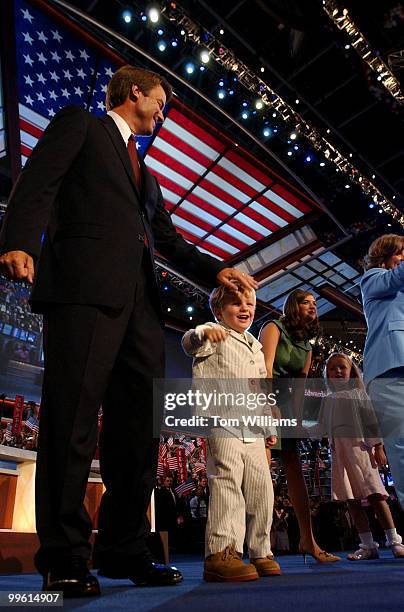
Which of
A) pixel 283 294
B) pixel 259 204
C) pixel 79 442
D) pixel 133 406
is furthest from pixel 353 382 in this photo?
pixel 283 294

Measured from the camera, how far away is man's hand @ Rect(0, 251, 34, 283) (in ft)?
4.02

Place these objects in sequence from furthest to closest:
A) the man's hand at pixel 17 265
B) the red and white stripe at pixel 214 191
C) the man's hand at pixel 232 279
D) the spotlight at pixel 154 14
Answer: the red and white stripe at pixel 214 191
the spotlight at pixel 154 14
the man's hand at pixel 232 279
the man's hand at pixel 17 265

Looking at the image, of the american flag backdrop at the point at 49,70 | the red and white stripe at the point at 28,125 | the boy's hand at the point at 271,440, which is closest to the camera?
the boy's hand at the point at 271,440

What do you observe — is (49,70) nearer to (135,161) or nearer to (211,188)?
(211,188)

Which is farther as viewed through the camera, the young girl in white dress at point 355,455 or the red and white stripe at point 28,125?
the red and white stripe at point 28,125

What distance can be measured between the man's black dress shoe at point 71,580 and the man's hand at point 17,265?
696 millimetres

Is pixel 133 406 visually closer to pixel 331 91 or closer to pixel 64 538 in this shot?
pixel 64 538

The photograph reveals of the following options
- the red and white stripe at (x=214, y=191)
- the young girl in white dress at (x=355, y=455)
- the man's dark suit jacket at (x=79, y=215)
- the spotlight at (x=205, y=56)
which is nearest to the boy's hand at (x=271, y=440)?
the man's dark suit jacket at (x=79, y=215)

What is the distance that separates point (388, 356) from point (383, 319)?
19 centimetres

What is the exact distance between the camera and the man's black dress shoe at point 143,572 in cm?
143

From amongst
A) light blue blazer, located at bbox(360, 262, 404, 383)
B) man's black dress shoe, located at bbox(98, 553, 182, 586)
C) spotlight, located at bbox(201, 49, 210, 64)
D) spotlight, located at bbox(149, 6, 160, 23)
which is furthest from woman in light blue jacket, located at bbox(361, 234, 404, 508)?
spotlight, located at bbox(201, 49, 210, 64)

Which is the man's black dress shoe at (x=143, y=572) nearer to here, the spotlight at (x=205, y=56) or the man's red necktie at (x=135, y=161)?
the man's red necktie at (x=135, y=161)

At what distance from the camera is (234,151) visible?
8.11m

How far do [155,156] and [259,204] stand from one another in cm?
249
